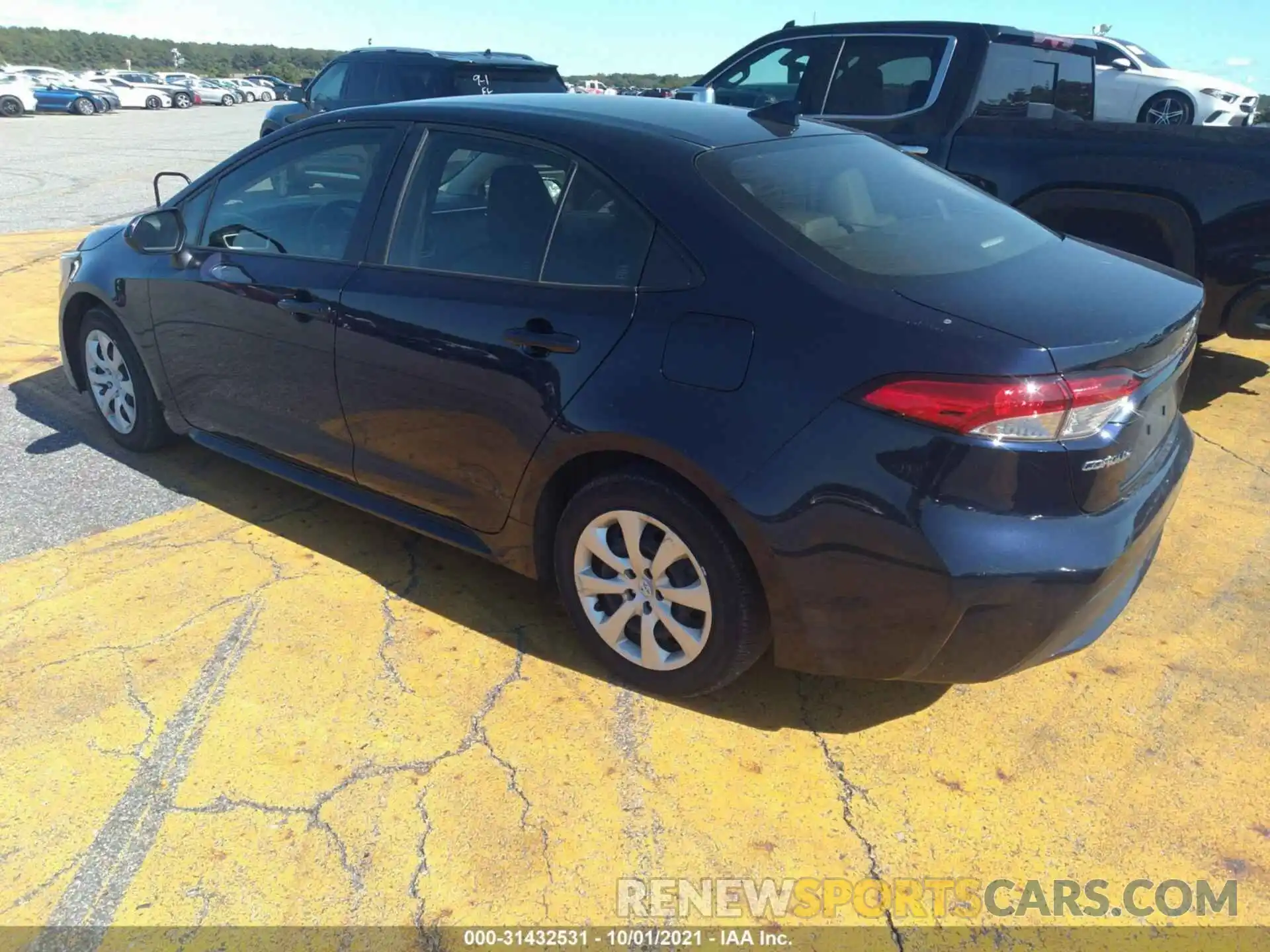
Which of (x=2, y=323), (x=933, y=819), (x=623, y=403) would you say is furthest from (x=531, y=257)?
(x=2, y=323)

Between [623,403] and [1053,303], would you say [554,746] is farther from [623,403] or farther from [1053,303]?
[1053,303]

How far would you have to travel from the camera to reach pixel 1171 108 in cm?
1294

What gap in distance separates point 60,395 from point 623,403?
4.21 metres

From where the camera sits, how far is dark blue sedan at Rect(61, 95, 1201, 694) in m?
2.21

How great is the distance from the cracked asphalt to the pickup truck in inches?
64.9

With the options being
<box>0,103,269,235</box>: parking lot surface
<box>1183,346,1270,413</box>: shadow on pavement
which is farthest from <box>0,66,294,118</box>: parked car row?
<box>1183,346,1270,413</box>: shadow on pavement

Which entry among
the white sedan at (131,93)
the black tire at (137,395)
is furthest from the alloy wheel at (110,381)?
the white sedan at (131,93)

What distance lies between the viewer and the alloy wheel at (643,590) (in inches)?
104

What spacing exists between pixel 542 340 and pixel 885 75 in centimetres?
445

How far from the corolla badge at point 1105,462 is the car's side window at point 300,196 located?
2.49 meters

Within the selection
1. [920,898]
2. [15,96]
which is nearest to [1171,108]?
[920,898]

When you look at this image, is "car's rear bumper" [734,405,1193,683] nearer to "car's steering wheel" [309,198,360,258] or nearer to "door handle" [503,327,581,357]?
"door handle" [503,327,581,357]

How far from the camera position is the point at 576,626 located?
3000 millimetres

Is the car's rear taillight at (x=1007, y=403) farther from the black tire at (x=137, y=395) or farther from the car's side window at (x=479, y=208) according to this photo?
the black tire at (x=137, y=395)
